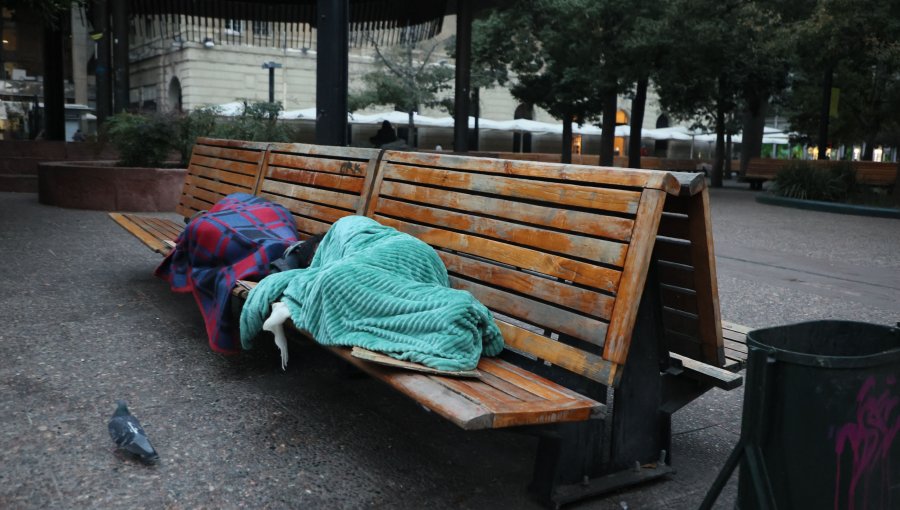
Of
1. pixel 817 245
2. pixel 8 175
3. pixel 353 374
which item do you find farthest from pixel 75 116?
pixel 353 374

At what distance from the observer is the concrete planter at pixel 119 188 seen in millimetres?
11086

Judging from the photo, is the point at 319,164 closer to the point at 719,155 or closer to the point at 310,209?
the point at 310,209

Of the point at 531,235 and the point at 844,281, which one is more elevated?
the point at 531,235

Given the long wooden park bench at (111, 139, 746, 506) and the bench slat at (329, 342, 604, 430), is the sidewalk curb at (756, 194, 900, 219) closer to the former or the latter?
the long wooden park bench at (111, 139, 746, 506)

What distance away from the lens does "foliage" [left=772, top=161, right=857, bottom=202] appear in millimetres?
18625

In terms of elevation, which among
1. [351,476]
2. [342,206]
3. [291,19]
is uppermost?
[291,19]

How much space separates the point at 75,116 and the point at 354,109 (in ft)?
37.8

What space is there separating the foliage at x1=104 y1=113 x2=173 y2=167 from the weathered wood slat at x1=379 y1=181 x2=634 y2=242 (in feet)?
Result: 27.3

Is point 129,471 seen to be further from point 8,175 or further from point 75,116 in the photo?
point 75,116

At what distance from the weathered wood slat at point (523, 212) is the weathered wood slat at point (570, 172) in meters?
0.13

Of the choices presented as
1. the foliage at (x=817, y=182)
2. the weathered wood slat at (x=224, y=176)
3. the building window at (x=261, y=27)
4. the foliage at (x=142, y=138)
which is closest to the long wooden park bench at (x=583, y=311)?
the weathered wood slat at (x=224, y=176)

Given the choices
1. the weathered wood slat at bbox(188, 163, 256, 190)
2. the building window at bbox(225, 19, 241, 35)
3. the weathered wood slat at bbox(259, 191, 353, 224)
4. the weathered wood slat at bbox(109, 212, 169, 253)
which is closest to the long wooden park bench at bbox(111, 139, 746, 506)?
the weathered wood slat at bbox(259, 191, 353, 224)

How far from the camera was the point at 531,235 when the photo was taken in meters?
3.29

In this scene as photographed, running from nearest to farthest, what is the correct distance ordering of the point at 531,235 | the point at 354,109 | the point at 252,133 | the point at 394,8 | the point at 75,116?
the point at 531,235, the point at 252,133, the point at 394,8, the point at 75,116, the point at 354,109
